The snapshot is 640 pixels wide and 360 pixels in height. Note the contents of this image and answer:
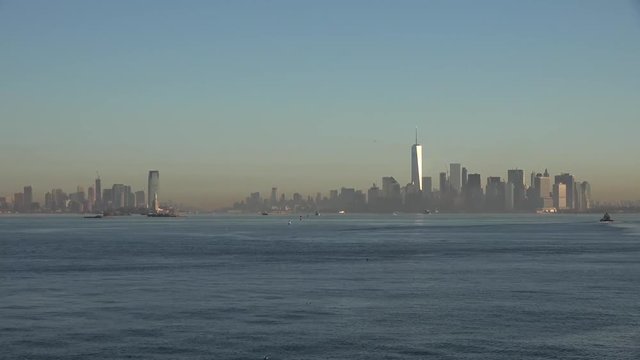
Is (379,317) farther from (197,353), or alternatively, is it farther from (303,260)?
(303,260)

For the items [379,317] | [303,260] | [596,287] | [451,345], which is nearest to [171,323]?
[379,317]

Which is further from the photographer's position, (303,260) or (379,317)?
(303,260)

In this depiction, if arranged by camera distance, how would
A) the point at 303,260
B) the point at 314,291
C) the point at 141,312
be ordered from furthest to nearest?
the point at 303,260 → the point at 314,291 → the point at 141,312

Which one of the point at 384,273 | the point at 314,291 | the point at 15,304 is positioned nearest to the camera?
the point at 15,304

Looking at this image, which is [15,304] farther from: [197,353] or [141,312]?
[197,353]

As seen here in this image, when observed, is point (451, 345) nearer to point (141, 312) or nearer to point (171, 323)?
point (171, 323)

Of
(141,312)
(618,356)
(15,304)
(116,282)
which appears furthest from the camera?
(116,282)

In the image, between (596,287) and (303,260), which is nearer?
(596,287)

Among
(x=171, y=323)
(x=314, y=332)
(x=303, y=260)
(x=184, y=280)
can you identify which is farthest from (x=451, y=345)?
(x=303, y=260)

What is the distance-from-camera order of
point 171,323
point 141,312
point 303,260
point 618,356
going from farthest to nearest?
point 303,260
point 141,312
point 171,323
point 618,356
